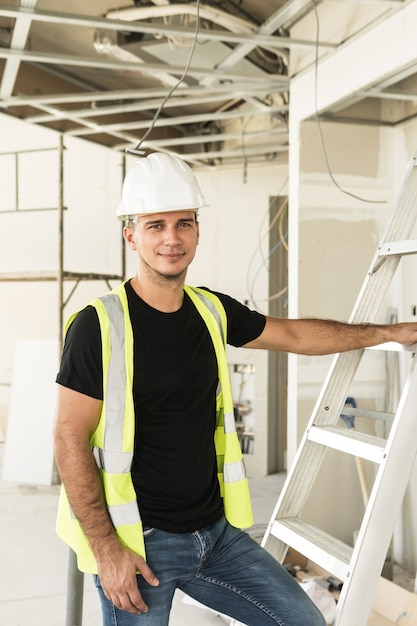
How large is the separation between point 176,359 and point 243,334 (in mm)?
349

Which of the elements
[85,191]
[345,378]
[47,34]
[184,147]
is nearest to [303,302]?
[345,378]

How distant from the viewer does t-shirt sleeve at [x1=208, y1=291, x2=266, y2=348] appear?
1.98 metres

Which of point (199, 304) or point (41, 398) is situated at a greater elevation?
point (199, 304)

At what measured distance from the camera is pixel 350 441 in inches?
74.4

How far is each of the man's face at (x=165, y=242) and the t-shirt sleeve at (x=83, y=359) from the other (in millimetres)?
216

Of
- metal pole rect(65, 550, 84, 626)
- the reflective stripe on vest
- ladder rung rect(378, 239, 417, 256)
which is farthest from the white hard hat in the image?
metal pole rect(65, 550, 84, 626)

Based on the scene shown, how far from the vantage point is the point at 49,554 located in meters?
4.00

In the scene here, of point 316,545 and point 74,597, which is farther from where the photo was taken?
point 74,597

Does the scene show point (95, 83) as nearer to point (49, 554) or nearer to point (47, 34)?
point (47, 34)

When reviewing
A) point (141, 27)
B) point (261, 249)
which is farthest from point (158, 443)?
point (261, 249)

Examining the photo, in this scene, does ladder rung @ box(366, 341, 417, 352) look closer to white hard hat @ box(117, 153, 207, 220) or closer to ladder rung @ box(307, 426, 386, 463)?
ladder rung @ box(307, 426, 386, 463)

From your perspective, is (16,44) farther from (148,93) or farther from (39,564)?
(39,564)

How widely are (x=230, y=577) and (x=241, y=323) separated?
2.26 feet

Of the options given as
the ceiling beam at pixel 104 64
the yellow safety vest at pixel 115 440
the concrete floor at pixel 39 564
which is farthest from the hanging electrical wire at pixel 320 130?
the yellow safety vest at pixel 115 440
